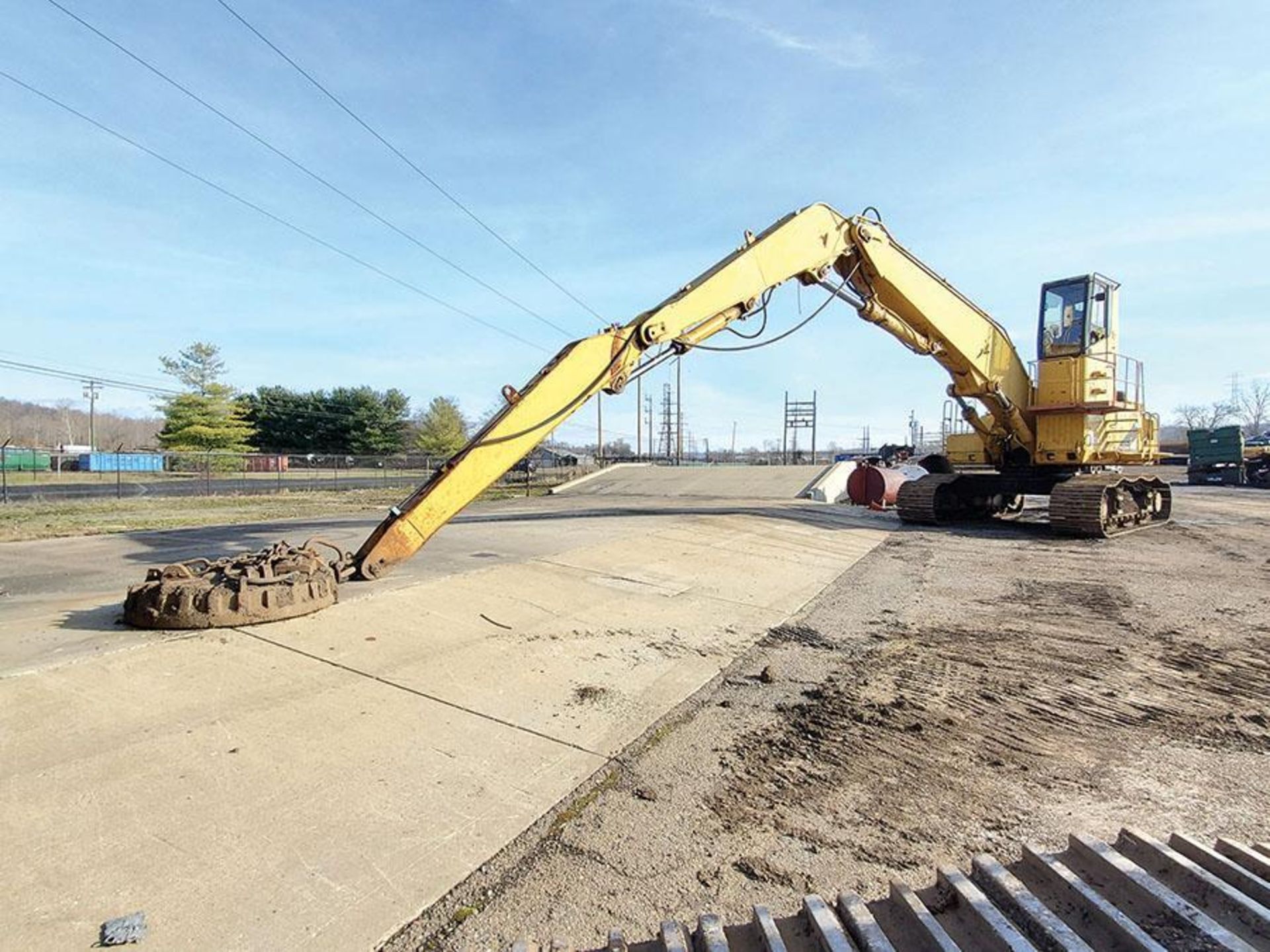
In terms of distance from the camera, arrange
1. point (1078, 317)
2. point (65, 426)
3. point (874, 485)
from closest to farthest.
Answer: point (1078, 317) < point (874, 485) < point (65, 426)

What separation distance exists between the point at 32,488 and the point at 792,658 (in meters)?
30.7

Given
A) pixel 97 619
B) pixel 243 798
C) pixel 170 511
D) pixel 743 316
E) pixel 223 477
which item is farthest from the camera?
pixel 223 477

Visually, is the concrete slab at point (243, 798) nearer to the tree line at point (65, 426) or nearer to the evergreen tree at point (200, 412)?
the evergreen tree at point (200, 412)

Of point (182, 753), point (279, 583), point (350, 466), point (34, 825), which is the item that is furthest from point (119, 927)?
point (350, 466)

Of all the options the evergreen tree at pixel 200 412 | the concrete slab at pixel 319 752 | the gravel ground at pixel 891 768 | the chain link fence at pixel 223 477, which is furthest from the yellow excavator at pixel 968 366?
the evergreen tree at pixel 200 412

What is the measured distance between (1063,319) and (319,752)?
15.0m

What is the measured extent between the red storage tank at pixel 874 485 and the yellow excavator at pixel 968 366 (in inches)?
125

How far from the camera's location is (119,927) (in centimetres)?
233

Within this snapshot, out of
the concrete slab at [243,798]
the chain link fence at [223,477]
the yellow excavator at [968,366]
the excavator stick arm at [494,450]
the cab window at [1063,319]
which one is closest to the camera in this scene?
the concrete slab at [243,798]

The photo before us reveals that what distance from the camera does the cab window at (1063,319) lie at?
44.1 feet

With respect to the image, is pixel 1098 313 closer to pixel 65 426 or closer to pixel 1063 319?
pixel 1063 319

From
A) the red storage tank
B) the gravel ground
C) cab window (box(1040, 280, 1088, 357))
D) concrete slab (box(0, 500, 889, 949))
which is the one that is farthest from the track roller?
concrete slab (box(0, 500, 889, 949))

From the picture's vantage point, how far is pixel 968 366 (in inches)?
540

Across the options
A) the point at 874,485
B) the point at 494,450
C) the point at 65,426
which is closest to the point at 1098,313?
the point at 874,485
